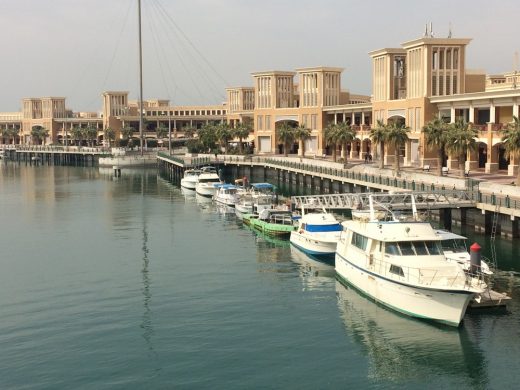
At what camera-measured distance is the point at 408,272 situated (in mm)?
38656

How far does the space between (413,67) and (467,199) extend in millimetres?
46286

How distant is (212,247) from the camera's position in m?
61.9

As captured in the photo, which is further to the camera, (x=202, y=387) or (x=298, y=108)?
(x=298, y=108)

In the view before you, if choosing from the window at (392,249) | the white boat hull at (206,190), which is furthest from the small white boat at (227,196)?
the window at (392,249)

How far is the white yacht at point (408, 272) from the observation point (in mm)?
36653

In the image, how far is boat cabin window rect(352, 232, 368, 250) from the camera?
4413 centimetres

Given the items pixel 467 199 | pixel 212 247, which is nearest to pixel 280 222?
pixel 212 247

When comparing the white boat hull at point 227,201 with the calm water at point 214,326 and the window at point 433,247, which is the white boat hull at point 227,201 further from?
the window at point 433,247

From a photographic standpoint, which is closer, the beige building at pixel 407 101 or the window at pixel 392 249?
the window at pixel 392 249

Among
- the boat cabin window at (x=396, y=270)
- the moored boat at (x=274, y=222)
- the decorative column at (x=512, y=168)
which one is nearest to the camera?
the boat cabin window at (x=396, y=270)

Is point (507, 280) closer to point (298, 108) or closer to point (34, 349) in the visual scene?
point (34, 349)

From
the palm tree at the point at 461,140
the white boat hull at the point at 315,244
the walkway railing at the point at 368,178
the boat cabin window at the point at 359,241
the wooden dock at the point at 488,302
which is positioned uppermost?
the palm tree at the point at 461,140

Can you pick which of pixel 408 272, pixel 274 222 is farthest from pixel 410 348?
pixel 274 222

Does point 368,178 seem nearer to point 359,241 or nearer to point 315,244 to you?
point 315,244
